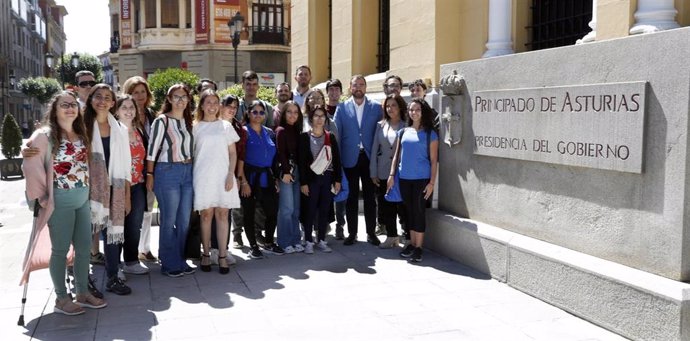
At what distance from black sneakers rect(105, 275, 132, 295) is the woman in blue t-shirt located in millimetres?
3041

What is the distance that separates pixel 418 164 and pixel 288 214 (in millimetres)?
1660

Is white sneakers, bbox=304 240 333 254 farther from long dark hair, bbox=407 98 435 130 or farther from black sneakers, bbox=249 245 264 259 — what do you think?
long dark hair, bbox=407 98 435 130

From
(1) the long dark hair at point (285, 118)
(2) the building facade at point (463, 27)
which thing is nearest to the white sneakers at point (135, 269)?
(1) the long dark hair at point (285, 118)

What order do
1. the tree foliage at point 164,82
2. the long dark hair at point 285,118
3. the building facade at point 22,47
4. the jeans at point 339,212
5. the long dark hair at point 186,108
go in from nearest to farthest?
the long dark hair at point 186,108 → the long dark hair at point 285,118 → the jeans at point 339,212 → the tree foliage at point 164,82 → the building facade at point 22,47

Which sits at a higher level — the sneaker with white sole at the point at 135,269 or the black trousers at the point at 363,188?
the black trousers at the point at 363,188

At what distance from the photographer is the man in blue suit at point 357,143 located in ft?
26.1

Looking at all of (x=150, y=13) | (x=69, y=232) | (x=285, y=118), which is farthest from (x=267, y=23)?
(x=69, y=232)

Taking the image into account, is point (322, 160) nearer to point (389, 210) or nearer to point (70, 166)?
point (389, 210)

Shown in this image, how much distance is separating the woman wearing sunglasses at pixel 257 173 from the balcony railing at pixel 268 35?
35.8m

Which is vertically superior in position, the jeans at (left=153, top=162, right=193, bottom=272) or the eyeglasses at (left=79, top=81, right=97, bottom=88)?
the eyeglasses at (left=79, top=81, right=97, bottom=88)

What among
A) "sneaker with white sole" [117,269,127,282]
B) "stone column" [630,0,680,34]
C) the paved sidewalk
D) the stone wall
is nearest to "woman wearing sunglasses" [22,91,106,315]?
the paved sidewalk

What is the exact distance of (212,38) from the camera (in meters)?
41.8

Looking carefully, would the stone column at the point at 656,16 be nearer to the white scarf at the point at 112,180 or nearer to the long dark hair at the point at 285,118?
the long dark hair at the point at 285,118

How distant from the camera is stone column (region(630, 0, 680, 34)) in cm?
741
